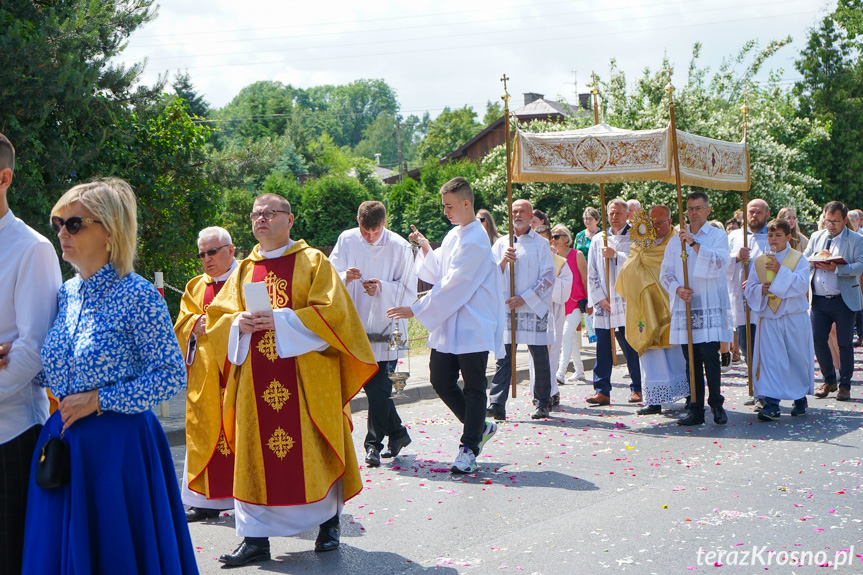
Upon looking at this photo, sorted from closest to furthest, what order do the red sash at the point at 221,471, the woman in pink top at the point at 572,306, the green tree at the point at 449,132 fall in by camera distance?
the red sash at the point at 221,471
the woman in pink top at the point at 572,306
the green tree at the point at 449,132

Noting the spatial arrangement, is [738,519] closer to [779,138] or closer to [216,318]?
[216,318]

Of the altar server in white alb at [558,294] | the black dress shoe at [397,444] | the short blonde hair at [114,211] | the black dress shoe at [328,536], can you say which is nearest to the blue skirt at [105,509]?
the short blonde hair at [114,211]

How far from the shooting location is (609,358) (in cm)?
1038

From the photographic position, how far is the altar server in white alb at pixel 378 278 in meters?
7.75

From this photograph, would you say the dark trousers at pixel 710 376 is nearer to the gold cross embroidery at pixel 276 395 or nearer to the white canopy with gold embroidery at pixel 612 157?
the white canopy with gold embroidery at pixel 612 157

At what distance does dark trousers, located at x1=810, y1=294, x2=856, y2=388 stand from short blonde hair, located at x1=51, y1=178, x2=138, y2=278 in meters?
8.77

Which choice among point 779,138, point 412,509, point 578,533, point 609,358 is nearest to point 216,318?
point 412,509

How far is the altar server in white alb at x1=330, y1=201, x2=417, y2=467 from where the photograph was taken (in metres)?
7.75

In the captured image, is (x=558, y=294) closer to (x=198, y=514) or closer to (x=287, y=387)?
(x=198, y=514)

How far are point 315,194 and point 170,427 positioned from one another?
34901 millimetres

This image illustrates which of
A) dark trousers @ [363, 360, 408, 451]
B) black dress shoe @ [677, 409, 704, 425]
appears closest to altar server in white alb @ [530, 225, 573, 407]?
black dress shoe @ [677, 409, 704, 425]

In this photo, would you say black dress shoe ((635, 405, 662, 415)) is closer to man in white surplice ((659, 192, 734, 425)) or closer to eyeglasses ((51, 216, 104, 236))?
man in white surplice ((659, 192, 734, 425))

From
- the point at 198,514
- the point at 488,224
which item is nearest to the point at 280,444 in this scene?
the point at 198,514

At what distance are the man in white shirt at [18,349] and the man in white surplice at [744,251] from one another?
751 centimetres
